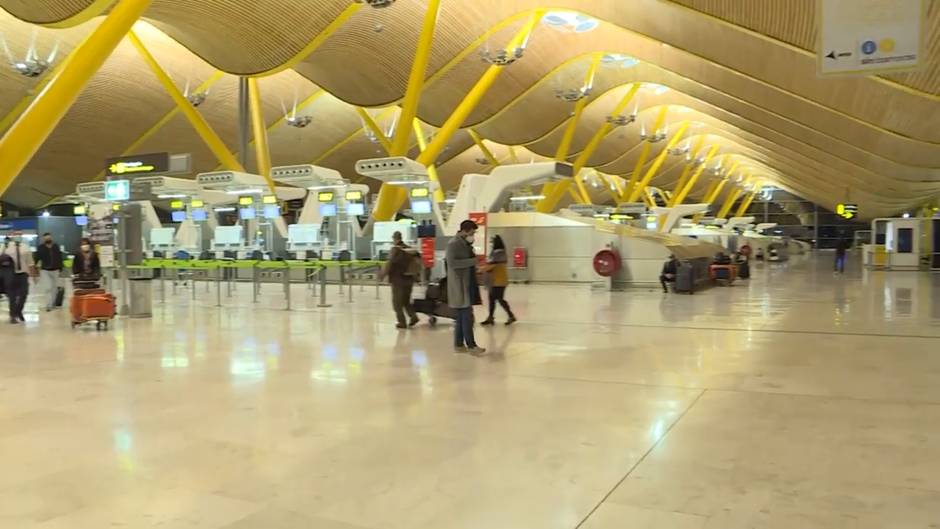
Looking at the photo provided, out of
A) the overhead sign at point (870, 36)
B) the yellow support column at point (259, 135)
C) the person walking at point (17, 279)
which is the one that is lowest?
the person walking at point (17, 279)

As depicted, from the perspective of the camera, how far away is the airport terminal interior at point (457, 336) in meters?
3.82

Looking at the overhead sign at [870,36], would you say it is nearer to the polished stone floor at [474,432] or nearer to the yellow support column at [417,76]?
the polished stone floor at [474,432]

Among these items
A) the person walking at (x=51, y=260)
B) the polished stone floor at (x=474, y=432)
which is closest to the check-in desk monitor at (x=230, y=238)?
the person walking at (x=51, y=260)

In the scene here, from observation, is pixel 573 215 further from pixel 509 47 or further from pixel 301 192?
pixel 301 192

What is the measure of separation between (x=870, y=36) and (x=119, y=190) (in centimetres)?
1227

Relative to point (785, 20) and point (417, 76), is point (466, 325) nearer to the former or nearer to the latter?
point (785, 20)

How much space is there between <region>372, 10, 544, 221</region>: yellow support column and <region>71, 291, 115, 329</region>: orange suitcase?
692 inches

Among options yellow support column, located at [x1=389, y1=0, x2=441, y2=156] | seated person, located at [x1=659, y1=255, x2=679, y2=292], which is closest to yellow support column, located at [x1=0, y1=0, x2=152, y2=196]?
yellow support column, located at [x1=389, y1=0, x2=441, y2=156]

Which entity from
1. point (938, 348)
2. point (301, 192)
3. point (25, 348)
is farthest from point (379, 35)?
point (938, 348)

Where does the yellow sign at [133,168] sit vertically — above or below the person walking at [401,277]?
above

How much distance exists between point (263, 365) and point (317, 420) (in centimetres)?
273

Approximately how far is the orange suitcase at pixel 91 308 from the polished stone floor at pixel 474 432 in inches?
46.0

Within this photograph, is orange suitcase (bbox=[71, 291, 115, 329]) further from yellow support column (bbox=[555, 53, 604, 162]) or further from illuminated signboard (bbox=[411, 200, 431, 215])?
yellow support column (bbox=[555, 53, 604, 162])

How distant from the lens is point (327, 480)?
399 cm
